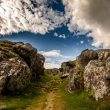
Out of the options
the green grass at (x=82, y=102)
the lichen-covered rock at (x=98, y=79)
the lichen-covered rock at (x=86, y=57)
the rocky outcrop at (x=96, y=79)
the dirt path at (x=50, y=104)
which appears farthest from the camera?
the lichen-covered rock at (x=86, y=57)

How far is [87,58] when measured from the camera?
93.8 metres

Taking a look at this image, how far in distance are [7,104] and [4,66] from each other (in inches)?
523

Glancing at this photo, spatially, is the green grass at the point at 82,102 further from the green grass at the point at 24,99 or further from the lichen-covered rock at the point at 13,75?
the lichen-covered rock at the point at 13,75

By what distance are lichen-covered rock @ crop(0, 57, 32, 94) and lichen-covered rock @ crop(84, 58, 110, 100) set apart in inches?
614

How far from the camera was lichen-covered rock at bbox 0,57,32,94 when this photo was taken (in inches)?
2389

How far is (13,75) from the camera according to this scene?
62.1m

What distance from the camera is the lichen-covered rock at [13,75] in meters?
60.7

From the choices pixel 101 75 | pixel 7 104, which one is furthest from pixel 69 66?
pixel 7 104

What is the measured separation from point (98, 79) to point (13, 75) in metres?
19.6

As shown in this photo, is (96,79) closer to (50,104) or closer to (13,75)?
(50,104)

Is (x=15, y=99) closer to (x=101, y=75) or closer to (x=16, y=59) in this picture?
(x=16, y=59)

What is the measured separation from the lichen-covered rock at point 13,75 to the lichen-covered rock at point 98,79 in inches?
614

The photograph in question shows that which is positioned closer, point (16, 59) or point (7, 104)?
point (7, 104)

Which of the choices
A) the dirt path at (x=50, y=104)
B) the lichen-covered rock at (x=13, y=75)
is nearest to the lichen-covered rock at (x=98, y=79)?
the dirt path at (x=50, y=104)
